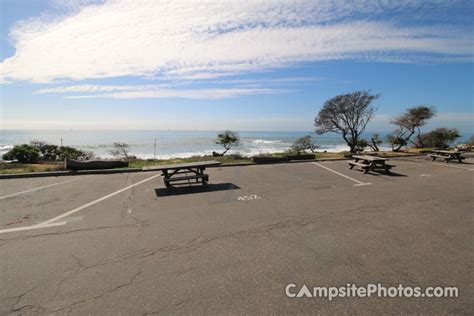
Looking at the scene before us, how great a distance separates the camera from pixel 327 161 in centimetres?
1416

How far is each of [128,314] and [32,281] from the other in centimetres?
148

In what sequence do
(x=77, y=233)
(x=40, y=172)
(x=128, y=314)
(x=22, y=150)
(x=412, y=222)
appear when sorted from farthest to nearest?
(x=22, y=150) → (x=40, y=172) → (x=412, y=222) → (x=77, y=233) → (x=128, y=314)

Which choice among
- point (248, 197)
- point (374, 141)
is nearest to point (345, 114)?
point (374, 141)

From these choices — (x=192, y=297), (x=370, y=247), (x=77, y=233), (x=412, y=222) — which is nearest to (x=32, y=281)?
(x=77, y=233)

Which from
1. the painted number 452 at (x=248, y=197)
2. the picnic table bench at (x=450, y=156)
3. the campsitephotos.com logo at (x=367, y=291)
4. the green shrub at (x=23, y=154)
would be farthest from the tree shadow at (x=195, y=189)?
the picnic table bench at (x=450, y=156)

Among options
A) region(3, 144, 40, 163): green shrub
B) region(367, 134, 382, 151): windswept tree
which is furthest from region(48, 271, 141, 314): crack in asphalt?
region(367, 134, 382, 151): windswept tree

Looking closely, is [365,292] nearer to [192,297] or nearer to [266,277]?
[266,277]

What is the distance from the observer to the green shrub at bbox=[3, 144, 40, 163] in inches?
500

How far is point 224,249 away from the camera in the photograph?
3547mm

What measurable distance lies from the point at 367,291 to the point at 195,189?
18.1 ft

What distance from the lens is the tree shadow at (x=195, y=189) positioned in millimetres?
6913

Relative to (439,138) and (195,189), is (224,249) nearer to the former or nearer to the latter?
(195,189)

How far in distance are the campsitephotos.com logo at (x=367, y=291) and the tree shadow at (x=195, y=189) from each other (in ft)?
15.7

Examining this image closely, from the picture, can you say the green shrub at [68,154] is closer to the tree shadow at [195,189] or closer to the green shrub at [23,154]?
the green shrub at [23,154]
